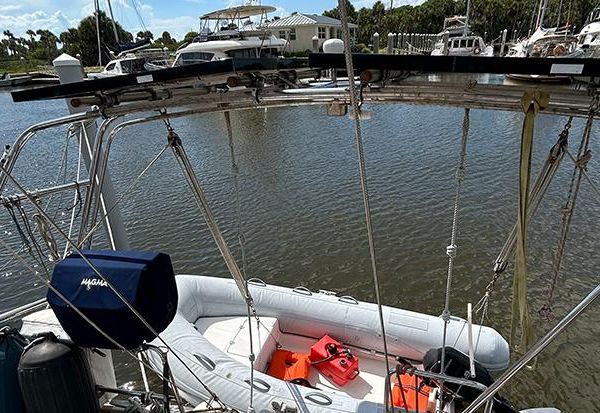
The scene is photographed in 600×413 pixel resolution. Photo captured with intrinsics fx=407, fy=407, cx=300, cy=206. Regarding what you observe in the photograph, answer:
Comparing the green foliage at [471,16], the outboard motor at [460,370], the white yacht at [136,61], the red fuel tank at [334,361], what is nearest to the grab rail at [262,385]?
the red fuel tank at [334,361]

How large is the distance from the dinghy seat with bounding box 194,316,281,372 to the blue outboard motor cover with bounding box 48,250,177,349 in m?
2.28

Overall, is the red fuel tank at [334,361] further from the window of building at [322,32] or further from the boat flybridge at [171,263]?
the window of building at [322,32]

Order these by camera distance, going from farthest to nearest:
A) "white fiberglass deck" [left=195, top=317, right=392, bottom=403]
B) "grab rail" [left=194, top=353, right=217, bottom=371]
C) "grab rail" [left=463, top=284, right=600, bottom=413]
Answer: "white fiberglass deck" [left=195, top=317, right=392, bottom=403], "grab rail" [left=194, top=353, right=217, bottom=371], "grab rail" [left=463, top=284, right=600, bottom=413]

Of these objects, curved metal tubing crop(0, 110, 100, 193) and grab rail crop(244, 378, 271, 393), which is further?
grab rail crop(244, 378, 271, 393)

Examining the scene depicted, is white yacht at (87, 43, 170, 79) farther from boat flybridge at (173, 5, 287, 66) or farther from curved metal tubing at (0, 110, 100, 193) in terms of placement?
curved metal tubing at (0, 110, 100, 193)

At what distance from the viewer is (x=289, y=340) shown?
15.7 ft

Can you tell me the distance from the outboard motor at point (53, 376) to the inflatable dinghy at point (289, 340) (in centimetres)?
172

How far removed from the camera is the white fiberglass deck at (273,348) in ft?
13.4

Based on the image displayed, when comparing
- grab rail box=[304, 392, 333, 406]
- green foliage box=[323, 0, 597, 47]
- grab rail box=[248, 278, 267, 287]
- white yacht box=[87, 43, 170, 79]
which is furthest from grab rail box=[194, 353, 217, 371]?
green foliage box=[323, 0, 597, 47]

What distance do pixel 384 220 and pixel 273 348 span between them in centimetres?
433

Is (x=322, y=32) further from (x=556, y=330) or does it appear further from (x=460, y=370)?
(x=556, y=330)

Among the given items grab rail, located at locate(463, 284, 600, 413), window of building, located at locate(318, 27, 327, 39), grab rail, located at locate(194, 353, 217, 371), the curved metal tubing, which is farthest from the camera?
window of building, located at locate(318, 27, 327, 39)

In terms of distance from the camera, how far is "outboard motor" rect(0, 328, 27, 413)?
2.06 meters

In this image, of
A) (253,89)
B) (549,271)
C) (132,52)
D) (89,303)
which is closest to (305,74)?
(253,89)
